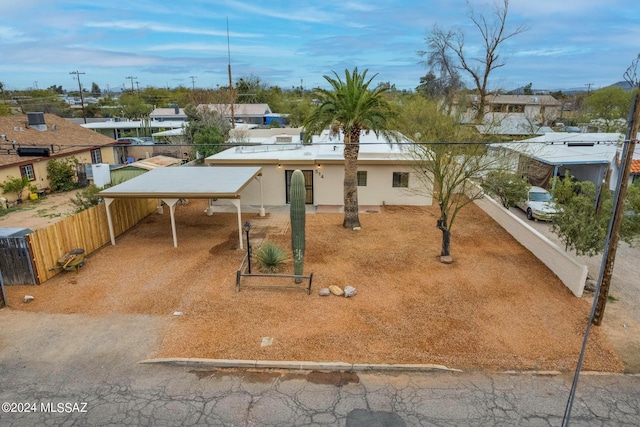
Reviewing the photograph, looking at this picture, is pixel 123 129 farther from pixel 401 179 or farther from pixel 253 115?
pixel 401 179

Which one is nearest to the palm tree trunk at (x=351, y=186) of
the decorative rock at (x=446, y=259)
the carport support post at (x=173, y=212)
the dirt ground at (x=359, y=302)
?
the dirt ground at (x=359, y=302)

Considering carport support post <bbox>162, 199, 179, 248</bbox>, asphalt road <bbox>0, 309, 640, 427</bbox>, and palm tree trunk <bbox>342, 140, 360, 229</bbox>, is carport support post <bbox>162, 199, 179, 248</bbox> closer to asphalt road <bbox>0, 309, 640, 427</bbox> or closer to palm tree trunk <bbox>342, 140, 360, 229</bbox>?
asphalt road <bbox>0, 309, 640, 427</bbox>

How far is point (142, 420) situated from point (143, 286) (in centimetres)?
611

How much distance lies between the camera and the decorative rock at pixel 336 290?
11938 millimetres

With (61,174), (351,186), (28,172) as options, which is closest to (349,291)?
(351,186)

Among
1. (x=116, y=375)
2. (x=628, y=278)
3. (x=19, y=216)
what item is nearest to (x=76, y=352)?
(x=116, y=375)

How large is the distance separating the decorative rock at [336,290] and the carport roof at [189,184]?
5.59 metres

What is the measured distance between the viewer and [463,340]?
974cm

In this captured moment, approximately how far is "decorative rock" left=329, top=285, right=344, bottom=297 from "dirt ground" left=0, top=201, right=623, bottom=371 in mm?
286

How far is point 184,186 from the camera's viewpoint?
16.4 meters

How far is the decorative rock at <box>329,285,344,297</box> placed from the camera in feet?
39.2

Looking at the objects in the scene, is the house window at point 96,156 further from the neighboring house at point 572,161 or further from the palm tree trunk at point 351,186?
the neighboring house at point 572,161

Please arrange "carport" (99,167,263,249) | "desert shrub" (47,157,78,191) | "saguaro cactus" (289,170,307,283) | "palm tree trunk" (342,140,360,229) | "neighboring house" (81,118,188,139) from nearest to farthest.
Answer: "saguaro cactus" (289,170,307,283) → "carport" (99,167,263,249) → "palm tree trunk" (342,140,360,229) → "desert shrub" (47,157,78,191) → "neighboring house" (81,118,188,139)

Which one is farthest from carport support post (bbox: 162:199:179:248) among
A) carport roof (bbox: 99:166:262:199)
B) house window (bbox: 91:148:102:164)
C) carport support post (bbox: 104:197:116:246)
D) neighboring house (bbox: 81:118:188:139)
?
neighboring house (bbox: 81:118:188:139)
